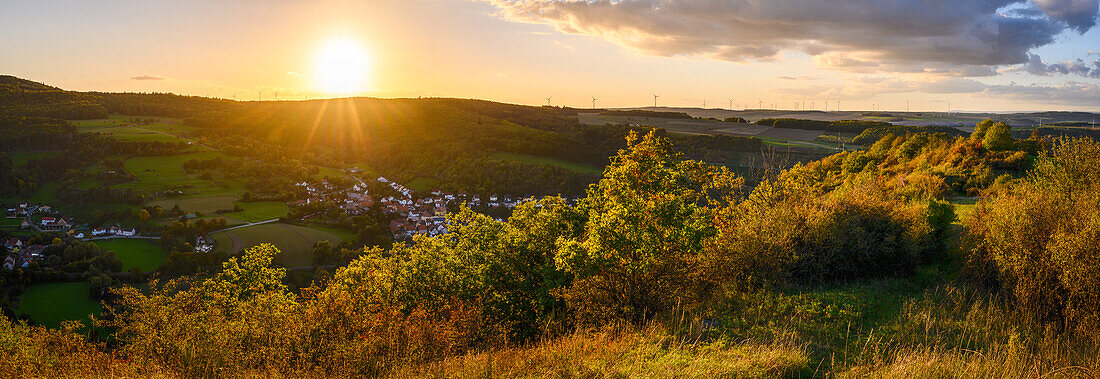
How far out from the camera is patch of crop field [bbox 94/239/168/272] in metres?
46.7

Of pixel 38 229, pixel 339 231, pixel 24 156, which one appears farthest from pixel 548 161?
pixel 24 156

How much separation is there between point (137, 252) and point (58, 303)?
43.0 feet

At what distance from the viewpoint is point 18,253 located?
47.2 m

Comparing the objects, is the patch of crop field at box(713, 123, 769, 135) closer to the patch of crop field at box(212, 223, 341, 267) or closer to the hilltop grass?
the patch of crop field at box(212, 223, 341, 267)

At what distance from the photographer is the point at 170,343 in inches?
349

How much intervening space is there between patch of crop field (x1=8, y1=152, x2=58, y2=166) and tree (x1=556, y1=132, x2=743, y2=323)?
110513 millimetres

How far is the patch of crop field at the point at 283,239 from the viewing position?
49.2m

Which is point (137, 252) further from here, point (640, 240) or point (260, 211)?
point (640, 240)

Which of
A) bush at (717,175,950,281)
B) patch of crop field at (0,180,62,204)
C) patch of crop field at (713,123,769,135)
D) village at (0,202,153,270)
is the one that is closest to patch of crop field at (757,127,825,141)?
patch of crop field at (713,123,769,135)

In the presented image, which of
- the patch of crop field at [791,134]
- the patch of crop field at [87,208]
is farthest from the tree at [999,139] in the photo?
the patch of crop field at [87,208]

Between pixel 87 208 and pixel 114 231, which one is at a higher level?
pixel 87 208

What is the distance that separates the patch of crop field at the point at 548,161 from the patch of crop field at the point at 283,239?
121 ft

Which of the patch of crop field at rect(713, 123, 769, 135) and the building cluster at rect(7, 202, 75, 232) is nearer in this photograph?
the building cluster at rect(7, 202, 75, 232)

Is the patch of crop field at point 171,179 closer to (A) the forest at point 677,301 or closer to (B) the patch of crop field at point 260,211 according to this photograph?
(B) the patch of crop field at point 260,211
